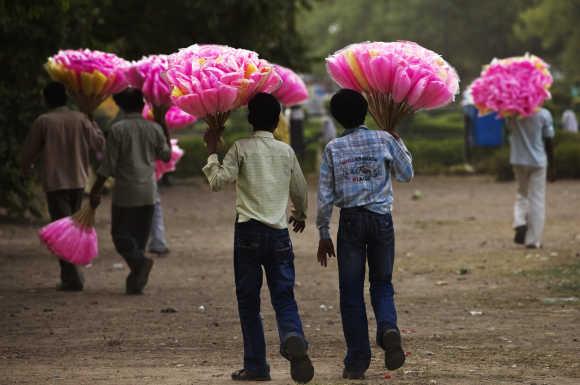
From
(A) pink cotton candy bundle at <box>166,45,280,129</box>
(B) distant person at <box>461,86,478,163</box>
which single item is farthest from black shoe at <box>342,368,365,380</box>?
(B) distant person at <box>461,86,478,163</box>

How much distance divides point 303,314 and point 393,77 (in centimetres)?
359

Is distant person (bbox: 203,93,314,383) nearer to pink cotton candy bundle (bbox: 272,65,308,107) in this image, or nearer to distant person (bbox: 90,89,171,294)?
pink cotton candy bundle (bbox: 272,65,308,107)

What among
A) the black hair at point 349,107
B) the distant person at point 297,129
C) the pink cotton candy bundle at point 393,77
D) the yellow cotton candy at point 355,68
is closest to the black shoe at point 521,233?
the pink cotton candy bundle at point 393,77

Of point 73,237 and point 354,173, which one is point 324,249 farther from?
point 73,237

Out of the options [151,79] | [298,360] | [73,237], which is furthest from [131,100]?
[298,360]

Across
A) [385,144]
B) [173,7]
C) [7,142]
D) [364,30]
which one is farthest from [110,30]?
[364,30]

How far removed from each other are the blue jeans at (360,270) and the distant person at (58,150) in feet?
16.7

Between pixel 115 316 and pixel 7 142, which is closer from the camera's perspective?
pixel 115 316

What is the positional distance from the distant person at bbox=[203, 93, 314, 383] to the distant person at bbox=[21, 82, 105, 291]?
483 cm

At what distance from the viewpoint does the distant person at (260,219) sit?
761cm

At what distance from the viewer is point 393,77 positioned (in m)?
7.92

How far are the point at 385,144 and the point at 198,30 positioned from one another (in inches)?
767

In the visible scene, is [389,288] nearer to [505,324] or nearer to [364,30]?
[505,324]

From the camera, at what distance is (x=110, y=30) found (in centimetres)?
2600
